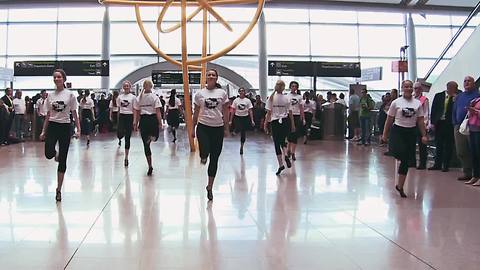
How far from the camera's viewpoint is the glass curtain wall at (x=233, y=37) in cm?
2839

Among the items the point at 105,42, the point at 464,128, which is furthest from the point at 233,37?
the point at 464,128

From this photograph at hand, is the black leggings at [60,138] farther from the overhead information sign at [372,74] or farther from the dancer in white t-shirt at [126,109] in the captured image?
the overhead information sign at [372,74]

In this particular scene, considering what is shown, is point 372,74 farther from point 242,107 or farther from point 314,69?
point 242,107

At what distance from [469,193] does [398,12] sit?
25.2m

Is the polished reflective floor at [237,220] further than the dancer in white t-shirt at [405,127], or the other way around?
the dancer in white t-shirt at [405,127]

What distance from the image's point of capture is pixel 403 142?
6.71 metres

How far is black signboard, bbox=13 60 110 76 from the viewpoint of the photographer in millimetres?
25047

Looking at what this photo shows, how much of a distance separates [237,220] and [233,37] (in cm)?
2462

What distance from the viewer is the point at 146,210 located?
5.65m

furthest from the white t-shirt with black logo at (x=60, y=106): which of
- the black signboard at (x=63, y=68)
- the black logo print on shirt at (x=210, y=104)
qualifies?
the black signboard at (x=63, y=68)

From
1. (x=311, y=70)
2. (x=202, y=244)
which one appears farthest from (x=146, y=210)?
(x=311, y=70)

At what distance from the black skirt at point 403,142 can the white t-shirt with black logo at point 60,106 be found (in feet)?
14.8

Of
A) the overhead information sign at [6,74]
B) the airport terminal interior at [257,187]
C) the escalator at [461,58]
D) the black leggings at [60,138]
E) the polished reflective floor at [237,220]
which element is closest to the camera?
the polished reflective floor at [237,220]

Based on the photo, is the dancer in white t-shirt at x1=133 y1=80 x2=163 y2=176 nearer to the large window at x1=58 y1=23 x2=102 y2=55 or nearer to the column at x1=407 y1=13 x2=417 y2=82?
the large window at x1=58 y1=23 x2=102 y2=55
